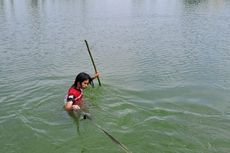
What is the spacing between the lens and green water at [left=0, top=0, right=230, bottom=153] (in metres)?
8.33

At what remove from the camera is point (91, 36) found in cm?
2175

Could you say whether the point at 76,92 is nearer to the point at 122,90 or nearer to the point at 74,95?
the point at 74,95

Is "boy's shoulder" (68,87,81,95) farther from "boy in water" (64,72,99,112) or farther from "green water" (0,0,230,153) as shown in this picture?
"green water" (0,0,230,153)

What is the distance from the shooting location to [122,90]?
1187cm

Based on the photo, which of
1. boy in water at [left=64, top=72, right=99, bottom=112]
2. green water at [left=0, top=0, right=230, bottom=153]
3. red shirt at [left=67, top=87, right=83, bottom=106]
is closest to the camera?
green water at [left=0, top=0, right=230, bottom=153]

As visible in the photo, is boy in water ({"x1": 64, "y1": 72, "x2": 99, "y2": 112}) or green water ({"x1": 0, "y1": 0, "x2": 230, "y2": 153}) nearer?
green water ({"x1": 0, "y1": 0, "x2": 230, "y2": 153})

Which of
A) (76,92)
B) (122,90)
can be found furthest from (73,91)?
(122,90)

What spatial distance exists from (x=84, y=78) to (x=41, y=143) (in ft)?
6.36

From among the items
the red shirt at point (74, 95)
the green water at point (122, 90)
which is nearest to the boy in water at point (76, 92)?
the red shirt at point (74, 95)

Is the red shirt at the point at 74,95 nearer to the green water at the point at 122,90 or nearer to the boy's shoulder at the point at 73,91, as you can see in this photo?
the boy's shoulder at the point at 73,91

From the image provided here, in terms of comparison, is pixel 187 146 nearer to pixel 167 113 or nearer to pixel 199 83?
pixel 167 113

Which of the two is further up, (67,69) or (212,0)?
(212,0)

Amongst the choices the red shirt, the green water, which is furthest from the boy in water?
the green water

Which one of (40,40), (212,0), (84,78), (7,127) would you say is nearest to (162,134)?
(84,78)
